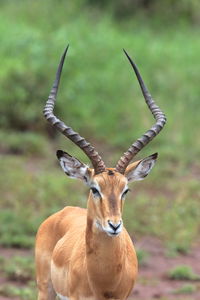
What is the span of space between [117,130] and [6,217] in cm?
403

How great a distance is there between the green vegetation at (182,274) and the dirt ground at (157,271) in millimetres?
70

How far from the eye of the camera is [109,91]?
14.5 meters

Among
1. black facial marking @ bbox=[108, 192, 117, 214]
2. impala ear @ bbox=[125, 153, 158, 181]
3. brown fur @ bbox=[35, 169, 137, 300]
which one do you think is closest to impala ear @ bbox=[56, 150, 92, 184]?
brown fur @ bbox=[35, 169, 137, 300]

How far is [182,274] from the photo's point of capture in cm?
922

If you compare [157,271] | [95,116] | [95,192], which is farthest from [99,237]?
[95,116]

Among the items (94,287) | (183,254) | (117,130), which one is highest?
(117,130)

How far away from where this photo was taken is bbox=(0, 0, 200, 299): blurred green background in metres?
10.8

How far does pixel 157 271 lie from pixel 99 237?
147 inches

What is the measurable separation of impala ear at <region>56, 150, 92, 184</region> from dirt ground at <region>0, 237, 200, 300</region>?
99.0 inches

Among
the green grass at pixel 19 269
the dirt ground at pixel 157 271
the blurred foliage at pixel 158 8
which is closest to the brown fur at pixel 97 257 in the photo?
the dirt ground at pixel 157 271

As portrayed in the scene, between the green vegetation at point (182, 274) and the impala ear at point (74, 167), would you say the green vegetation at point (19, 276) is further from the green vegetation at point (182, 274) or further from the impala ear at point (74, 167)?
the impala ear at point (74, 167)

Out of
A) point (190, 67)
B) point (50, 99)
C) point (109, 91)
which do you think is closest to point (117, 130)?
point (109, 91)

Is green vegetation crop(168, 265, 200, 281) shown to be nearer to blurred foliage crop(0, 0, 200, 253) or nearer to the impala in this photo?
blurred foliage crop(0, 0, 200, 253)

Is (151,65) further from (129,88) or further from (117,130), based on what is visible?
(117,130)
